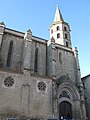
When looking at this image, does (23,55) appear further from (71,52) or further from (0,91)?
(71,52)

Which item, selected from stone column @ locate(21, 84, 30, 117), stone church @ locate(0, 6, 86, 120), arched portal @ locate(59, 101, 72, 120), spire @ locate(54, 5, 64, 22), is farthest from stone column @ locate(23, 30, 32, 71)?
spire @ locate(54, 5, 64, 22)

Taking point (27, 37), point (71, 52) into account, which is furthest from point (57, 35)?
point (27, 37)

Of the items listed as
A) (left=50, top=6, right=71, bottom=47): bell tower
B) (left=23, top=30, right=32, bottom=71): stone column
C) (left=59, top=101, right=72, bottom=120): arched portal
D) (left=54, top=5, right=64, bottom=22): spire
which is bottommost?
(left=59, top=101, right=72, bottom=120): arched portal

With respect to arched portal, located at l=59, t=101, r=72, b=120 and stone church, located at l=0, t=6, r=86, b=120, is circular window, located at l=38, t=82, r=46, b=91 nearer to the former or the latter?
stone church, located at l=0, t=6, r=86, b=120

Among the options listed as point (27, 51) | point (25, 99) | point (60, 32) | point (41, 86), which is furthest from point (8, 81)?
point (60, 32)

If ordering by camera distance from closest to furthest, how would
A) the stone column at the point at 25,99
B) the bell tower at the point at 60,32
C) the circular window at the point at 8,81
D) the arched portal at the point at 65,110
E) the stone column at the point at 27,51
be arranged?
the stone column at the point at 25,99 < the circular window at the point at 8,81 < the stone column at the point at 27,51 < the arched portal at the point at 65,110 < the bell tower at the point at 60,32

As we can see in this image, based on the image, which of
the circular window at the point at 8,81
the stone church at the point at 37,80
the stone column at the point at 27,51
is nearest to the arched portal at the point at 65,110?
the stone church at the point at 37,80

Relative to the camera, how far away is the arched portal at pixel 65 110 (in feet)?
69.2

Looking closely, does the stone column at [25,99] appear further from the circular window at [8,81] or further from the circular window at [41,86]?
the circular window at [41,86]

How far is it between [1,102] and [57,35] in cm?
1921

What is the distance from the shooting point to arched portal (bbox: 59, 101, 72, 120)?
21.1 metres

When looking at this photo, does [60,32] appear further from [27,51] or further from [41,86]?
[41,86]

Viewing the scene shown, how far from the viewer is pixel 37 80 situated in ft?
66.6

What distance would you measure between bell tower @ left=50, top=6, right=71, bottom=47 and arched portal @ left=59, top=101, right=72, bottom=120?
1234 centimetres
